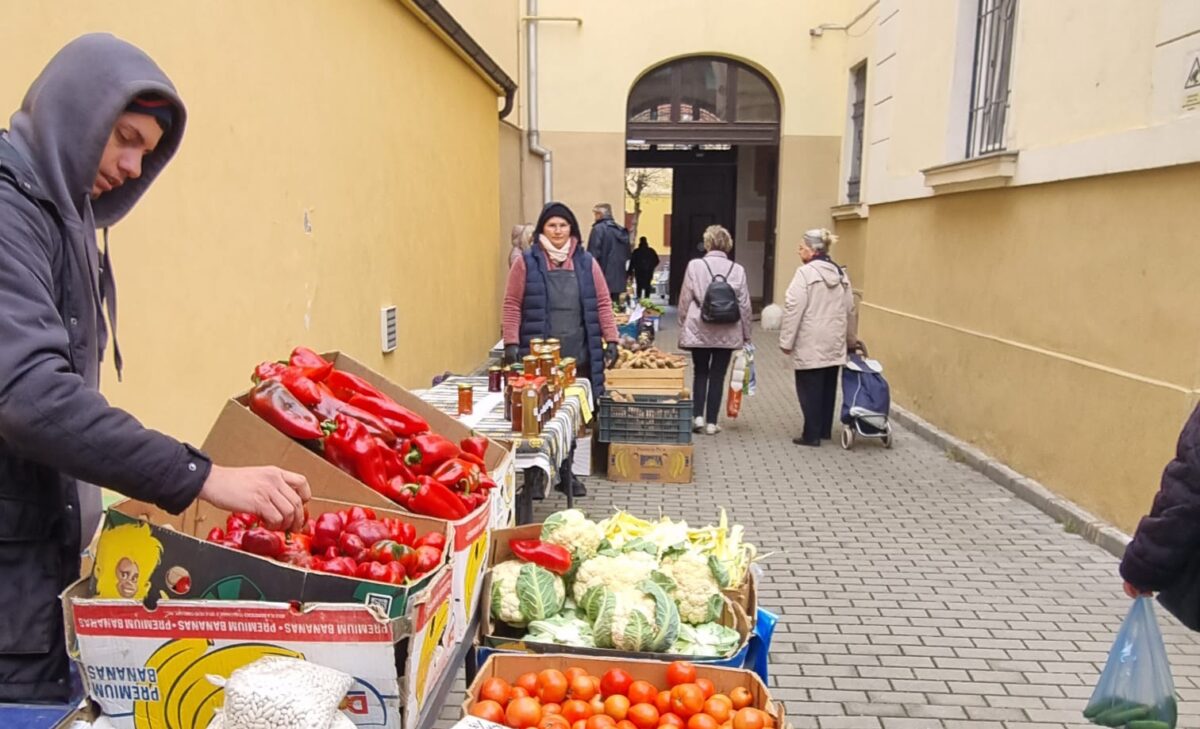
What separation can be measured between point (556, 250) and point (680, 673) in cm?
404

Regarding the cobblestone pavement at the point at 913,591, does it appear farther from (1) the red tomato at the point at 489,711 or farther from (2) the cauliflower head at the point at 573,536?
(1) the red tomato at the point at 489,711

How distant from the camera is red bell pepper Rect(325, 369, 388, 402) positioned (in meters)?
2.74

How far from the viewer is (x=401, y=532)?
2.01m

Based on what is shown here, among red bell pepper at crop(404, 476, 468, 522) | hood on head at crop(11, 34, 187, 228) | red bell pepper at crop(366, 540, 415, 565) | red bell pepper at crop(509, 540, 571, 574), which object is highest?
hood on head at crop(11, 34, 187, 228)

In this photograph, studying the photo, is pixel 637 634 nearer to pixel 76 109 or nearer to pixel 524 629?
pixel 524 629

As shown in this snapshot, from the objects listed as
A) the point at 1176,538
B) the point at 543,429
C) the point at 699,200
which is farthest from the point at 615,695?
the point at 699,200

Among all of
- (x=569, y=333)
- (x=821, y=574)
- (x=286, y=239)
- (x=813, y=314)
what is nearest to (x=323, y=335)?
(x=286, y=239)

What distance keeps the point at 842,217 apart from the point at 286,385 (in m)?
12.5

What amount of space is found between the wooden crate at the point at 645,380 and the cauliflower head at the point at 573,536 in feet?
13.2

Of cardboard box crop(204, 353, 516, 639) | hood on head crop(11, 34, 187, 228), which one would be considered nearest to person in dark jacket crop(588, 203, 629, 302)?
cardboard box crop(204, 353, 516, 639)

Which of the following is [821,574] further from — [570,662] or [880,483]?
[570,662]

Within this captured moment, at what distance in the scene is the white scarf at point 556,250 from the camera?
574 cm

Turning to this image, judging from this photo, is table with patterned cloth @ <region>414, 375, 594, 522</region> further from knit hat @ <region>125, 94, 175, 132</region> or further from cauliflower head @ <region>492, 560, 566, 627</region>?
knit hat @ <region>125, 94, 175, 132</region>

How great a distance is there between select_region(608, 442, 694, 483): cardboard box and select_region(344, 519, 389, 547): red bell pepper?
181 inches
